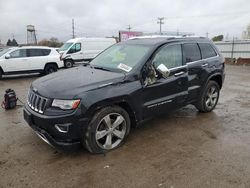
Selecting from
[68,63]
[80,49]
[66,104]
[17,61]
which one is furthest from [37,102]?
[80,49]

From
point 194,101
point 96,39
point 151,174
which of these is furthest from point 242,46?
point 151,174

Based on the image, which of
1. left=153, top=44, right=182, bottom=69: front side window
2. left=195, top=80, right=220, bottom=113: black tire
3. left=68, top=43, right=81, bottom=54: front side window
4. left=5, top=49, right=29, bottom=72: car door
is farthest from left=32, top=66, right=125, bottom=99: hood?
left=68, top=43, right=81, bottom=54: front side window

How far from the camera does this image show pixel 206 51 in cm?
504

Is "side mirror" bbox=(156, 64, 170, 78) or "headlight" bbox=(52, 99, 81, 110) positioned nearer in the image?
"headlight" bbox=(52, 99, 81, 110)

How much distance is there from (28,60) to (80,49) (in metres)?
5.72

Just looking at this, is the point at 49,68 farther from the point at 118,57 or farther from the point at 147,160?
the point at 147,160

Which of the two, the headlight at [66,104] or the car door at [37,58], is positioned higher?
the car door at [37,58]

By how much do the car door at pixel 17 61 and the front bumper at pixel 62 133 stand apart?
8.77 metres

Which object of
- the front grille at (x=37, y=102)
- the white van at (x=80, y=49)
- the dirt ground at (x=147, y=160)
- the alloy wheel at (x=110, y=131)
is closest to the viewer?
the dirt ground at (x=147, y=160)

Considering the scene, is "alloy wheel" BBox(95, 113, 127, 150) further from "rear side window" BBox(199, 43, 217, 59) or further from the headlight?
"rear side window" BBox(199, 43, 217, 59)

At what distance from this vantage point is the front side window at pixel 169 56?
387 cm

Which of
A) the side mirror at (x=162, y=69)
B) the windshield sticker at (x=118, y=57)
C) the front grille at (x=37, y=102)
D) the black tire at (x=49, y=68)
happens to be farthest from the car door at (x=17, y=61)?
the side mirror at (x=162, y=69)

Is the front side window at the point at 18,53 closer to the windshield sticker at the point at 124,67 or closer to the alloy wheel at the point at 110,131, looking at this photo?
the windshield sticker at the point at 124,67

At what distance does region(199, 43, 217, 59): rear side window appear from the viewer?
4.93 m
